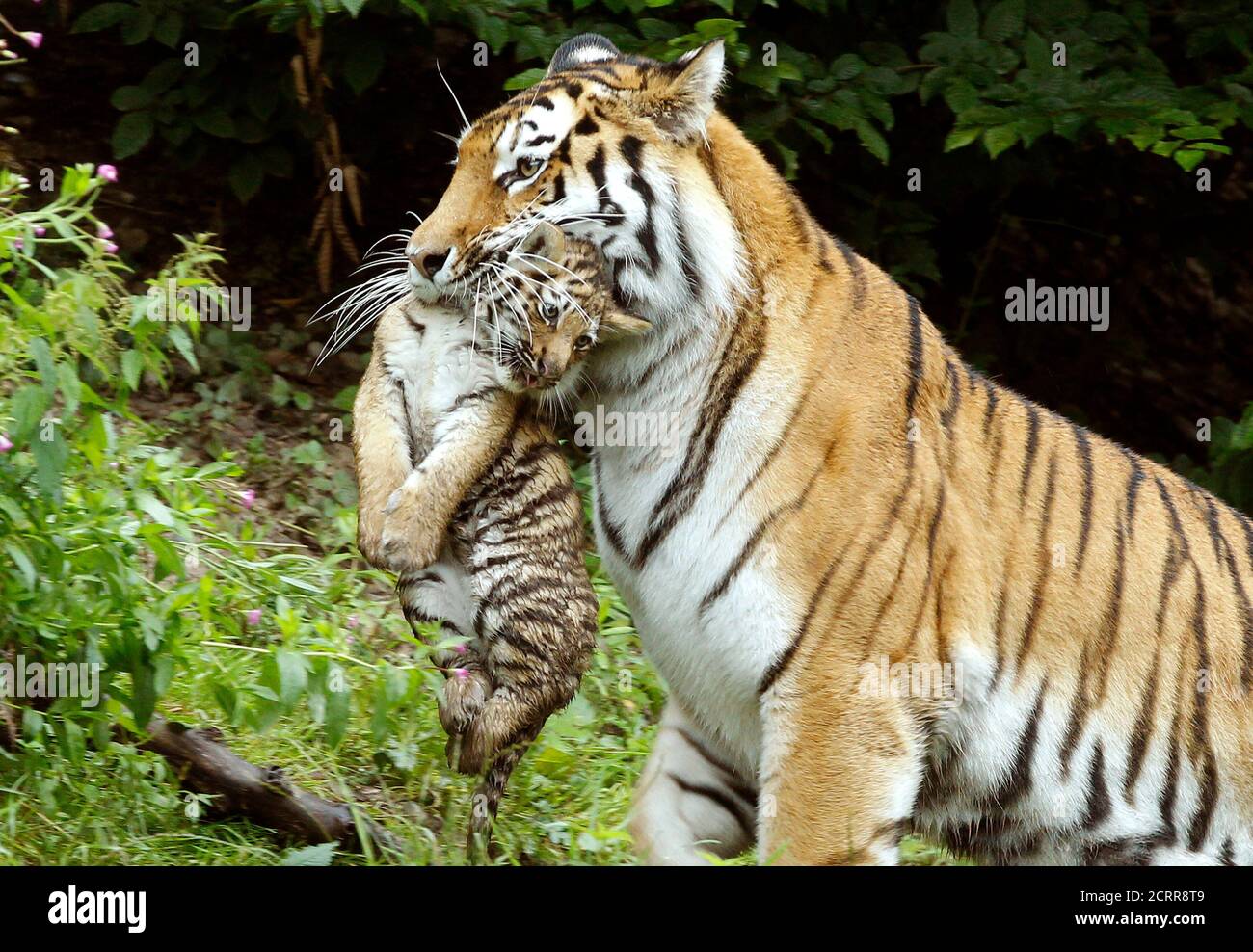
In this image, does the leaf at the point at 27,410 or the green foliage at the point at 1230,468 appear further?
the green foliage at the point at 1230,468

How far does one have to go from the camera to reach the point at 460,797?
394cm

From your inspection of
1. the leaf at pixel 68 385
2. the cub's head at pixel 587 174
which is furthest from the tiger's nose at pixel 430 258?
the leaf at pixel 68 385

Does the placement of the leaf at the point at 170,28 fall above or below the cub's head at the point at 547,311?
above

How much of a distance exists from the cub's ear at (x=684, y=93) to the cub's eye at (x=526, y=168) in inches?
10.5

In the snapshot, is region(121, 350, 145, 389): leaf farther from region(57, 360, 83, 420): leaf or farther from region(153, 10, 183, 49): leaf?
region(153, 10, 183, 49): leaf

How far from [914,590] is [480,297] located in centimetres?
113

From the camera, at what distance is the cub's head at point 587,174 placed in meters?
3.36

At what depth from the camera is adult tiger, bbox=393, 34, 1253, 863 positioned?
3.36 meters

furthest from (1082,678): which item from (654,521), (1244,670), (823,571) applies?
(654,521)

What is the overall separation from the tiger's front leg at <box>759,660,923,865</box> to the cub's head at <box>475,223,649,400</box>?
0.84 meters

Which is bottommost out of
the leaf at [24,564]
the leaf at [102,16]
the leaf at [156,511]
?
the leaf at [24,564]

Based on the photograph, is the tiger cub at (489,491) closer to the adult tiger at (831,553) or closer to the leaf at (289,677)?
the adult tiger at (831,553)

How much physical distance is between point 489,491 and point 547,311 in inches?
17.2
